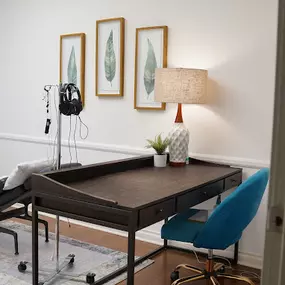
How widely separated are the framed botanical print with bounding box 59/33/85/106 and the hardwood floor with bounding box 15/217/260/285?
126 cm

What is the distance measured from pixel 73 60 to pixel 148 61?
0.88 meters

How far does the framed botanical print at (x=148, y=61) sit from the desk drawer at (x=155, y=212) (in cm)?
145

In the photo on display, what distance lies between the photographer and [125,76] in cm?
386

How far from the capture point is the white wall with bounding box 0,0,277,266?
3.22m

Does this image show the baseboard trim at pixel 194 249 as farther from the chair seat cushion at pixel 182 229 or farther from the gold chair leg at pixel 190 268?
the chair seat cushion at pixel 182 229

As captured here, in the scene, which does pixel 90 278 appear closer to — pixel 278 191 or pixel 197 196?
pixel 197 196

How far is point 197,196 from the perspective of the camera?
2.64 metres

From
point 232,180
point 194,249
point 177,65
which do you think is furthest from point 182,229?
point 177,65

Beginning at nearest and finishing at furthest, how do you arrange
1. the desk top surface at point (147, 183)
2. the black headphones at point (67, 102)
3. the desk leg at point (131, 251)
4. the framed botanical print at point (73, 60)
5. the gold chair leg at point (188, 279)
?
1. the desk leg at point (131, 251)
2. the desk top surface at point (147, 183)
3. the gold chair leg at point (188, 279)
4. the black headphones at point (67, 102)
5. the framed botanical print at point (73, 60)

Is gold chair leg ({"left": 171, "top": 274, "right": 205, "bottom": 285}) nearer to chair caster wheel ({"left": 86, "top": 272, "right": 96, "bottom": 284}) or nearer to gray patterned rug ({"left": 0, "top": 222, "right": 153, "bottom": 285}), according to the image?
gray patterned rug ({"left": 0, "top": 222, "right": 153, "bottom": 285})

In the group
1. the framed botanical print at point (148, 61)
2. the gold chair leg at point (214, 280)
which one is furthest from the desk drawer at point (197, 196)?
the framed botanical print at point (148, 61)

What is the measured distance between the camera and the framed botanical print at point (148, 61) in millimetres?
3598

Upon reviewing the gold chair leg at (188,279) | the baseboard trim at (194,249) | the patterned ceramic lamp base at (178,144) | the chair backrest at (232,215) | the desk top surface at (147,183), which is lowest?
the baseboard trim at (194,249)

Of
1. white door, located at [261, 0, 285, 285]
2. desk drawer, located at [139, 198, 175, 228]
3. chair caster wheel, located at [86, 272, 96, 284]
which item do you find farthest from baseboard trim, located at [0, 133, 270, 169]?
white door, located at [261, 0, 285, 285]
